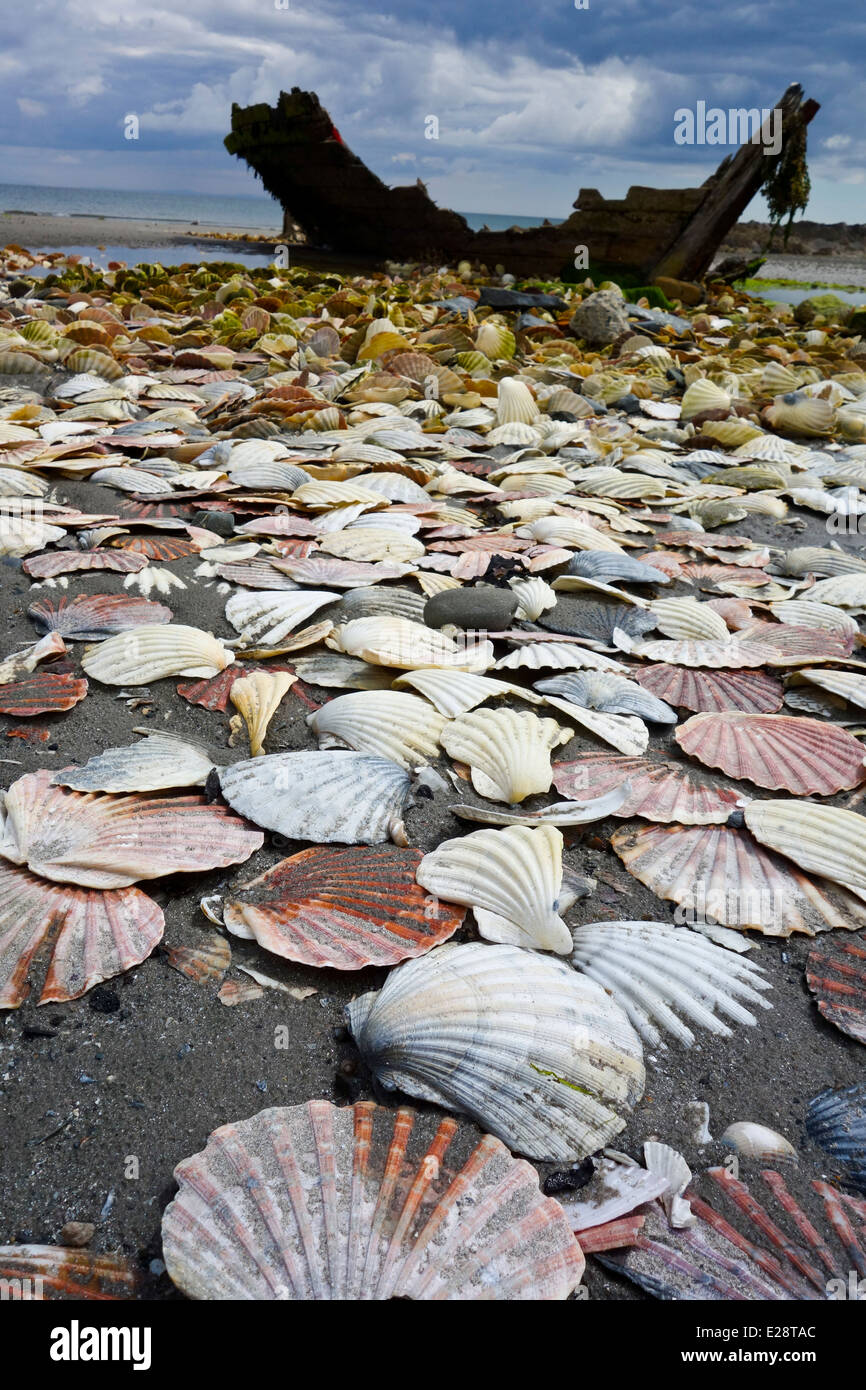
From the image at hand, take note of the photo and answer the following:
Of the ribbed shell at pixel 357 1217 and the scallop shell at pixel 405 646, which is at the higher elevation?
the scallop shell at pixel 405 646

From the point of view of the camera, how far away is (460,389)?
19.3ft

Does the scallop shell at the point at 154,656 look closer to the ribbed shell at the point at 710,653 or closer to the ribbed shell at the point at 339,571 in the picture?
the ribbed shell at the point at 339,571

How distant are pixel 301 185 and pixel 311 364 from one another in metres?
12.2

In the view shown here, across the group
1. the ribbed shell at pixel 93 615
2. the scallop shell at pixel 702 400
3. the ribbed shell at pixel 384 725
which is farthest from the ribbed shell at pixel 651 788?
the scallop shell at pixel 702 400

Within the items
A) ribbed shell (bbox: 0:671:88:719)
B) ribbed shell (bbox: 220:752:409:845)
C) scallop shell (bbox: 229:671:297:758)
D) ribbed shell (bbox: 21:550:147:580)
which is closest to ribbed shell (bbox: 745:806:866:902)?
ribbed shell (bbox: 220:752:409:845)

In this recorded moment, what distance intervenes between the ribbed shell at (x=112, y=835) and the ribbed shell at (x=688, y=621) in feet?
5.39

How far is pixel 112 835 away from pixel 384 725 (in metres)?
0.69

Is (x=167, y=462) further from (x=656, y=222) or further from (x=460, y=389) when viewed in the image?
(x=656, y=222)

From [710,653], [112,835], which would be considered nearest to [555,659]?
[710,653]

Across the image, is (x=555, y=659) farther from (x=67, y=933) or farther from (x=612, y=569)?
(x=67, y=933)

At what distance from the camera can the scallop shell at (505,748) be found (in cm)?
192

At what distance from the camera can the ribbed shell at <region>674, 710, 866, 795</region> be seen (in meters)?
2.01

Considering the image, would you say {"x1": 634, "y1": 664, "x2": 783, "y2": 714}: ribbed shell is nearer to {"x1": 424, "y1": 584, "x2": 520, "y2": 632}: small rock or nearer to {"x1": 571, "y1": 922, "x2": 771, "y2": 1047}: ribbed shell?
{"x1": 424, "y1": 584, "x2": 520, "y2": 632}: small rock

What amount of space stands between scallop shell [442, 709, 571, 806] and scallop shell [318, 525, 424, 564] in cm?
117
